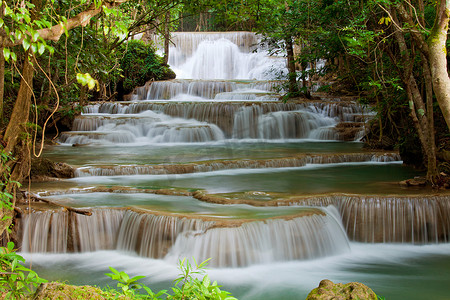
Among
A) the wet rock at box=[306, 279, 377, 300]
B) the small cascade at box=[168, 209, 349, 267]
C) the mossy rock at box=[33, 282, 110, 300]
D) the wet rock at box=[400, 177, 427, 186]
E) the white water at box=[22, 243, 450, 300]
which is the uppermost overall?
the wet rock at box=[400, 177, 427, 186]

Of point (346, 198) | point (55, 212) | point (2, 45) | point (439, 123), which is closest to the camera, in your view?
point (2, 45)

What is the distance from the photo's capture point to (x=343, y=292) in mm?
3432

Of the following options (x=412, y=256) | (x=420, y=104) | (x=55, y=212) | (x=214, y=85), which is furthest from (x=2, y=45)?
(x=214, y=85)

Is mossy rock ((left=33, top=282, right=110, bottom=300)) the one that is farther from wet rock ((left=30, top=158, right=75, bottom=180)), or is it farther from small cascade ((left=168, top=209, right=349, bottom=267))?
wet rock ((left=30, top=158, right=75, bottom=180))

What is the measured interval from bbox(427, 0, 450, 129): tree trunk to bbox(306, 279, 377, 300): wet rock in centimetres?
154

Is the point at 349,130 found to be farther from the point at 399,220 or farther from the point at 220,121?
the point at 399,220

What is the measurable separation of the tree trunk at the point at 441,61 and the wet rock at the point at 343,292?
154cm

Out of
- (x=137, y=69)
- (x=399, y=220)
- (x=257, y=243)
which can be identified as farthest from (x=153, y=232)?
(x=137, y=69)

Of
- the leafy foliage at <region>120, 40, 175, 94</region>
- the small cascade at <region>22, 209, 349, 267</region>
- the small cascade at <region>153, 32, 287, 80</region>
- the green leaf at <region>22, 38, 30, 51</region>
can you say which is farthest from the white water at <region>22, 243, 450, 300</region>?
the small cascade at <region>153, 32, 287, 80</region>

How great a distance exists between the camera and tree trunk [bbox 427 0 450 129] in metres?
3.82

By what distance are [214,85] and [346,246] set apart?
1387cm

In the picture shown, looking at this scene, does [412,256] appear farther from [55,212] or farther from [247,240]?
[55,212]

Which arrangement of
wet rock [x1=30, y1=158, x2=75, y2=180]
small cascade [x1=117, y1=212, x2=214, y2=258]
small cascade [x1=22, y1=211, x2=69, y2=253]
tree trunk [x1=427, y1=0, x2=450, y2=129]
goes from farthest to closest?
wet rock [x1=30, y1=158, x2=75, y2=180], small cascade [x1=22, y1=211, x2=69, y2=253], small cascade [x1=117, y1=212, x2=214, y2=258], tree trunk [x1=427, y1=0, x2=450, y2=129]

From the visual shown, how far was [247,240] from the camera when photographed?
565 centimetres
